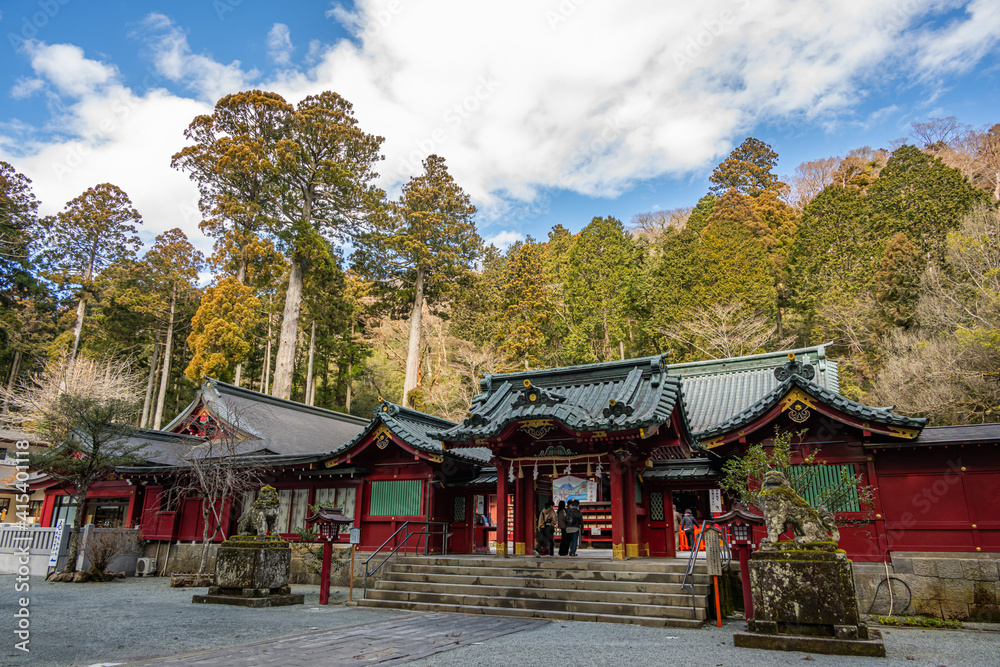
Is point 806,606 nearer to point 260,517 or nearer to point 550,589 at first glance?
point 550,589

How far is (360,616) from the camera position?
9938 mm

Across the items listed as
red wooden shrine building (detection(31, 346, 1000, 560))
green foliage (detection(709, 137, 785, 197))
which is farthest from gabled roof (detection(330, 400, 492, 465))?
green foliage (detection(709, 137, 785, 197))

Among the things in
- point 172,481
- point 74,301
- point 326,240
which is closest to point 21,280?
point 74,301

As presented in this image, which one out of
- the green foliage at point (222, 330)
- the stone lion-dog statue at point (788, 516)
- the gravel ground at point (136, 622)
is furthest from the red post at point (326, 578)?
the green foliage at point (222, 330)

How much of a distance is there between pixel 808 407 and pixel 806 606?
19.5 ft

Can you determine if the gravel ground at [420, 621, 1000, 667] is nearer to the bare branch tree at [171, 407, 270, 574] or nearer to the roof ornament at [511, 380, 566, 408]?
the roof ornament at [511, 380, 566, 408]

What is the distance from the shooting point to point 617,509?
12148 mm

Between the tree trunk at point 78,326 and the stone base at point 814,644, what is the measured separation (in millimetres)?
36791

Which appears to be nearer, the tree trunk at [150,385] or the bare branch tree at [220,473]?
the bare branch tree at [220,473]

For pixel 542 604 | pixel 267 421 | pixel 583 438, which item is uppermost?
pixel 267 421

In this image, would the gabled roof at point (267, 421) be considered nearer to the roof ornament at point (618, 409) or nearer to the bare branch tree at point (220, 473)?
the bare branch tree at point (220, 473)

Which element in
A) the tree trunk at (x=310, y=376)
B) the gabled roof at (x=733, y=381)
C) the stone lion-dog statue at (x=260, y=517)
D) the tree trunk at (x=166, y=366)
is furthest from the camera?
the tree trunk at (x=310, y=376)

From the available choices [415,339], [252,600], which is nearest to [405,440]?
[252,600]

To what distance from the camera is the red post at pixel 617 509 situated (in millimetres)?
11969
